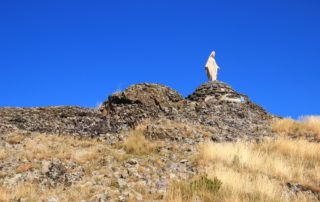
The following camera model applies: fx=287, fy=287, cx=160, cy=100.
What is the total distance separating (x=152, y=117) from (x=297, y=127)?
7863 millimetres

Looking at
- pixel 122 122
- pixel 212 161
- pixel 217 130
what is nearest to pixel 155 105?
pixel 122 122

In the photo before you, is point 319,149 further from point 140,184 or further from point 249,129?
point 140,184

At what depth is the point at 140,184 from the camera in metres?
7.28

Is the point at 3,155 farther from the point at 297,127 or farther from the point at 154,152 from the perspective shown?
the point at 297,127

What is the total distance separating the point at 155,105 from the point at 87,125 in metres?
4.08

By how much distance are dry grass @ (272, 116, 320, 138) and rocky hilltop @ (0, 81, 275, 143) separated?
23.6 inches

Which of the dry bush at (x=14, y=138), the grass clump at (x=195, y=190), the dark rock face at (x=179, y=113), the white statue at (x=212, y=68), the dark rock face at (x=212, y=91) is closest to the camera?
the grass clump at (x=195, y=190)

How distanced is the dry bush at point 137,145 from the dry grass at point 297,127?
751cm

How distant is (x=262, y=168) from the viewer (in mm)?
9086

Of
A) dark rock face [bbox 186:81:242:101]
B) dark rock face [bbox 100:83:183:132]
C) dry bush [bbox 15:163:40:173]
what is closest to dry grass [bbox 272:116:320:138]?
dark rock face [bbox 186:81:242:101]

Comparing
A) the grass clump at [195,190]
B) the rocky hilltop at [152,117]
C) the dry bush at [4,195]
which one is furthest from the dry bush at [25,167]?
the grass clump at [195,190]

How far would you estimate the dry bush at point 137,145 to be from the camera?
1056cm

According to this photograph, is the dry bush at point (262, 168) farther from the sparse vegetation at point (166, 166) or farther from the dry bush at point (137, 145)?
the dry bush at point (137, 145)

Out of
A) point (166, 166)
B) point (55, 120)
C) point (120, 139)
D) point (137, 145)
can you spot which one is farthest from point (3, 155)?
point (166, 166)
